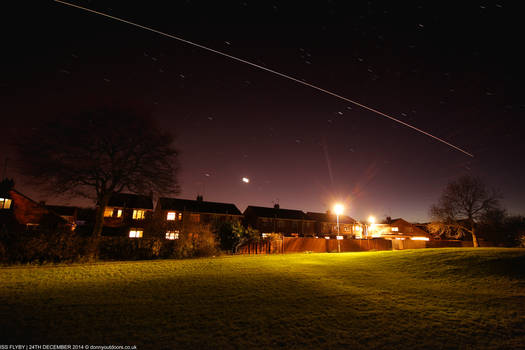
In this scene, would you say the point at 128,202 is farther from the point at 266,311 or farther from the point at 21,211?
the point at 266,311

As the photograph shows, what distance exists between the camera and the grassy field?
4707 mm

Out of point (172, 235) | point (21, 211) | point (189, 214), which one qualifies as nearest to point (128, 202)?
point (21, 211)

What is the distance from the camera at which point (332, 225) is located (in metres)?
64.8

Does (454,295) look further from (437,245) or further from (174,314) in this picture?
(437,245)

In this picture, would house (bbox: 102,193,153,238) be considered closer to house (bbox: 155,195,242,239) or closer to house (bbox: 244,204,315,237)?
house (bbox: 155,195,242,239)

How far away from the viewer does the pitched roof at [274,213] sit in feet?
188

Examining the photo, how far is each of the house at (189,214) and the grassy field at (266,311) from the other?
439 inches

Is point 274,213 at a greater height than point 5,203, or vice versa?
point 274,213

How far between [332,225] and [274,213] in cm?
1641

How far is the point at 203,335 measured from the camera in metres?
4.84

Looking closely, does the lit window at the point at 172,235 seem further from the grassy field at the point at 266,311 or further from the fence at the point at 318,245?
the grassy field at the point at 266,311

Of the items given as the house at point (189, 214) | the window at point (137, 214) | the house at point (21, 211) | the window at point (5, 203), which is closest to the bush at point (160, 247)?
the house at point (189, 214)

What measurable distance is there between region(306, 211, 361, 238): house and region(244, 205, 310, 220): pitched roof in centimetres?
331

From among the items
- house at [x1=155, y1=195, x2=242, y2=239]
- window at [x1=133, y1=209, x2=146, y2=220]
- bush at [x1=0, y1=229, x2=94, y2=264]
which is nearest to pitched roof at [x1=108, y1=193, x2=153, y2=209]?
window at [x1=133, y1=209, x2=146, y2=220]
